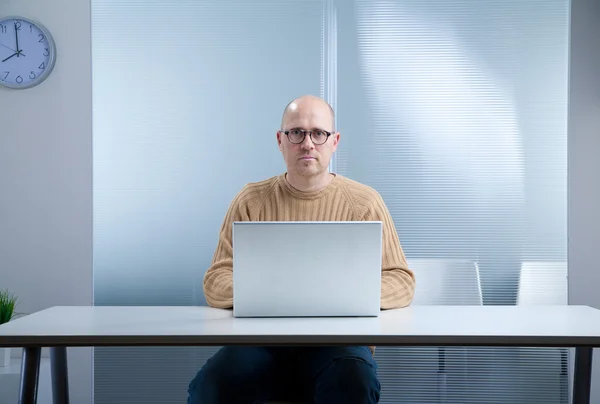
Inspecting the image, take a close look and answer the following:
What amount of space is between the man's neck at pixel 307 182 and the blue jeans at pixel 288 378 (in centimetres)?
60

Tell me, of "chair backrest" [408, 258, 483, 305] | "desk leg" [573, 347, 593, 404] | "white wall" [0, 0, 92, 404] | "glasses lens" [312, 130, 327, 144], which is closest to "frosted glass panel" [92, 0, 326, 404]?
"white wall" [0, 0, 92, 404]

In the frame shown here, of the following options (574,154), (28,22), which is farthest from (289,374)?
(28,22)

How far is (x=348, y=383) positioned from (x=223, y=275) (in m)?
0.52

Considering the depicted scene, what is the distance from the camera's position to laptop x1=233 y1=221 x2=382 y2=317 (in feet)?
6.13

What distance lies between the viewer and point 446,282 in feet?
11.0

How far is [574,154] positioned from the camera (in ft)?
11.9

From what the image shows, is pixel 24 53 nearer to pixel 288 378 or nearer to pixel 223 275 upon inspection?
pixel 223 275

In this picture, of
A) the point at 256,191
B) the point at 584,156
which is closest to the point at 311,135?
the point at 256,191

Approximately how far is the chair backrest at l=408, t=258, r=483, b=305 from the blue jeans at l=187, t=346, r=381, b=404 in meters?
0.85

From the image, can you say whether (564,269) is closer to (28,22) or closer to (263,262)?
(263,262)

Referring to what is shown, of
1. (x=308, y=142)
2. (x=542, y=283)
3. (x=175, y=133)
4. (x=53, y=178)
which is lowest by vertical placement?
(x=542, y=283)

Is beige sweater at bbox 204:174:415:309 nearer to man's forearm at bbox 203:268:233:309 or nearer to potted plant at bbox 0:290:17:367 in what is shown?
man's forearm at bbox 203:268:233:309

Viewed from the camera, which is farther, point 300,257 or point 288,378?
point 288,378

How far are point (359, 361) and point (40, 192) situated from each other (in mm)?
2277
